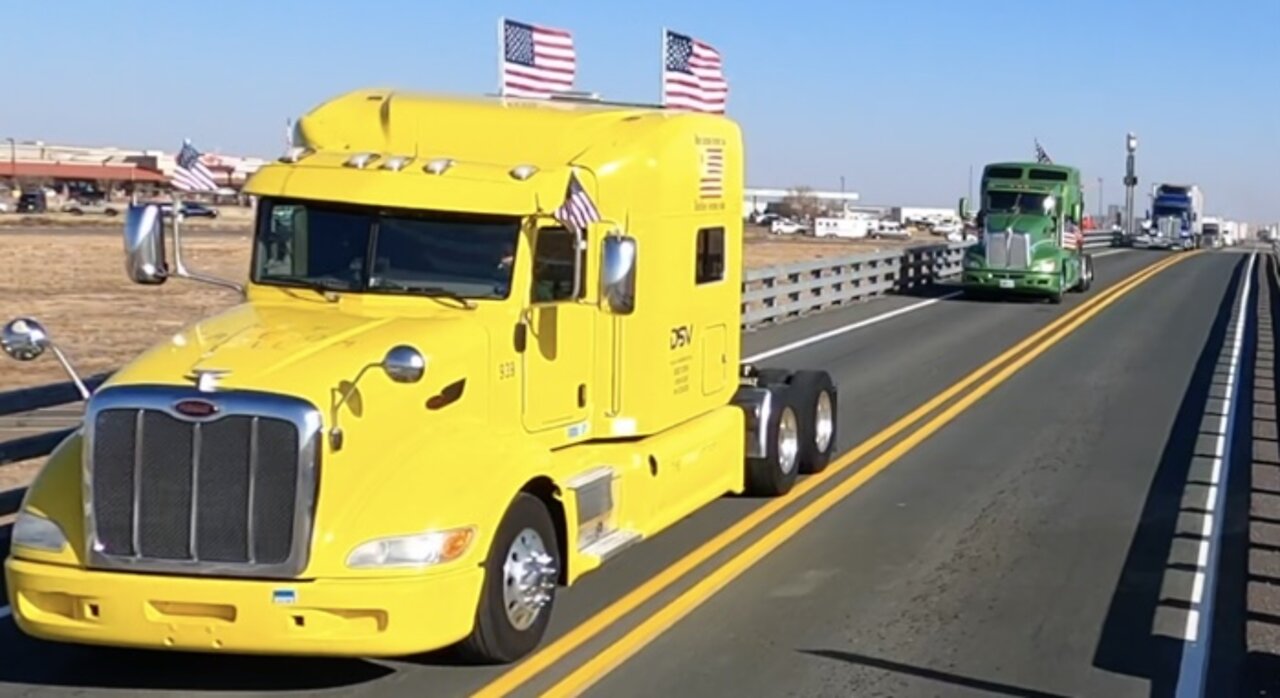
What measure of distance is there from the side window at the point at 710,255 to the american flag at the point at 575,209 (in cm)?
206

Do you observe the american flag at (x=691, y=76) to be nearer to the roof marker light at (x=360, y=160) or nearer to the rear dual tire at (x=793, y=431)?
the rear dual tire at (x=793, y=431)

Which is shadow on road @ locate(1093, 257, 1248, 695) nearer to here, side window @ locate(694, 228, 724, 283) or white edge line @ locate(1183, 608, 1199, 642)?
white edge line @ locate(1183, 608, 1199, 642)

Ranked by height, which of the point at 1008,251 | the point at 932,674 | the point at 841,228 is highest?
the point at 1008,251

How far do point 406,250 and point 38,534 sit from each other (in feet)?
7.41

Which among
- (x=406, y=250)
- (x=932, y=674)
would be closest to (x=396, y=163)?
(x=406, y=250)

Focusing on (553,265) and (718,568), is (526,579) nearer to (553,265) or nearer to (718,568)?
(553,265)

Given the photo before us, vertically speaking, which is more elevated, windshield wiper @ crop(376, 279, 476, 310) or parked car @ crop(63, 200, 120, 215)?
parked car @ crop(63, 200, 120, 215)

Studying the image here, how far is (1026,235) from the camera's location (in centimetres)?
3409

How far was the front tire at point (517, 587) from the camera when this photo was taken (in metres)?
7.08

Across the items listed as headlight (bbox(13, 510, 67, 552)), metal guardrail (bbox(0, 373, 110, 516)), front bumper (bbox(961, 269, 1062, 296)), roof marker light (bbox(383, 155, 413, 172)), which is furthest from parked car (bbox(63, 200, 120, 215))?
headlight (bbox(13, 510, 67, 552))

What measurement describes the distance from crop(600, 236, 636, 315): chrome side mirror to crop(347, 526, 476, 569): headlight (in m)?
1.83

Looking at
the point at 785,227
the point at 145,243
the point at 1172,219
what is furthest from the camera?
the point at 785,227

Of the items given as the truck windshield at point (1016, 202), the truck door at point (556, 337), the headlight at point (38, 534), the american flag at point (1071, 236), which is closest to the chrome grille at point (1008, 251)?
the truck windshield at point (1016, 202)

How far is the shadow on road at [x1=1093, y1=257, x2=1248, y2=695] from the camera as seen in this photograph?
761cm
